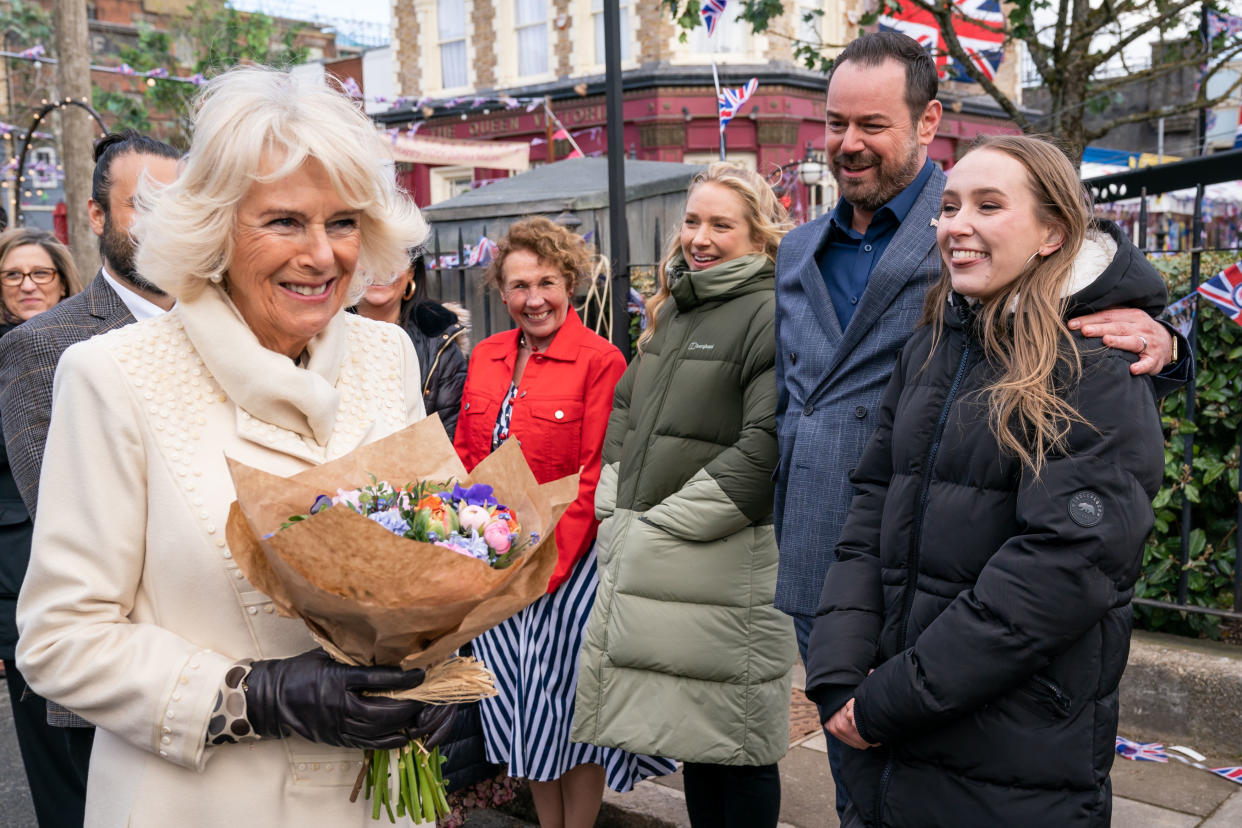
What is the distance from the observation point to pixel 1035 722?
6.77ft

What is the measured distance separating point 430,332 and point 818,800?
254 cm

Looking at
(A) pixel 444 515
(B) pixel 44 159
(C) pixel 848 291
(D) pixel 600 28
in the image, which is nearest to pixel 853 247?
(C) pixel 848 291

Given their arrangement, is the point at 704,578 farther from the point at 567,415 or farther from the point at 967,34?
the point at 967,34

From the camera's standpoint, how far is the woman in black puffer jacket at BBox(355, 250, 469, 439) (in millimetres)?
4617

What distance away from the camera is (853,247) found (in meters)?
3.13

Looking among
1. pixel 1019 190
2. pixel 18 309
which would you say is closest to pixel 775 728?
pixel 1019 190

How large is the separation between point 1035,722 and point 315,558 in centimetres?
139

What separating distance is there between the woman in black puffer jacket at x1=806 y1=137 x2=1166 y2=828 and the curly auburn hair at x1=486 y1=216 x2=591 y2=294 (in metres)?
2.11

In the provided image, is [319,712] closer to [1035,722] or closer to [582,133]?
[1035,722]

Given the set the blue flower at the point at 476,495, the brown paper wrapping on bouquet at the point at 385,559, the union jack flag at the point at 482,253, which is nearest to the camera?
the brown paper wrapping on bouquet at the point at 385,559

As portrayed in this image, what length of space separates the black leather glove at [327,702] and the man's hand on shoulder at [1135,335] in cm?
145

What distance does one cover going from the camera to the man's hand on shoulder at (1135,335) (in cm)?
208

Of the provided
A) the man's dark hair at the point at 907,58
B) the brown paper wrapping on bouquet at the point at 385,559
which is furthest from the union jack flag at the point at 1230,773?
the brown paper wrapping on bouquet at the point at 385,559

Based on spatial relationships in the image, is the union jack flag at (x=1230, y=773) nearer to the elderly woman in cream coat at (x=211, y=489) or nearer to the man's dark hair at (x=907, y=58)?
the man's dark hair at (x=907, y=58)
